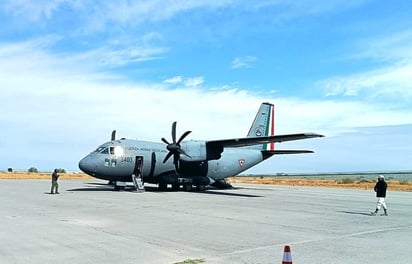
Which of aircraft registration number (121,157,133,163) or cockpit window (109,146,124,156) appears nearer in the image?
A: cockpit window (109,146,124,156)

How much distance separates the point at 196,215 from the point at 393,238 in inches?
270

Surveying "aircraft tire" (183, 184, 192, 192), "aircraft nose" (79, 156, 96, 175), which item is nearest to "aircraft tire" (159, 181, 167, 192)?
"aircraft tire" (183, 184, 192, 192)

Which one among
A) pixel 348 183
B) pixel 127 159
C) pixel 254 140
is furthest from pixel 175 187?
pixel 348 183

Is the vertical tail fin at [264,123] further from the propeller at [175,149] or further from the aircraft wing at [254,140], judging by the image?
the propeller at [175,149]

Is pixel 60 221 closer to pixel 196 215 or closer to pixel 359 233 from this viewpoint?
pixel 196 215

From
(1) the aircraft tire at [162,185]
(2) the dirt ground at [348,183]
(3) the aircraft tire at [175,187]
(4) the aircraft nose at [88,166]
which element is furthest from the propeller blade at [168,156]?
(2) the dirt ground at [348,183]

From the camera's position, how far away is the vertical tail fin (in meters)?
38.8

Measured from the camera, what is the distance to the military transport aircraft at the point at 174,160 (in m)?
29.2

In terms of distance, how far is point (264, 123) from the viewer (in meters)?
39.2

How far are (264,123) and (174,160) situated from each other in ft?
34.2

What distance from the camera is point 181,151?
31.7m

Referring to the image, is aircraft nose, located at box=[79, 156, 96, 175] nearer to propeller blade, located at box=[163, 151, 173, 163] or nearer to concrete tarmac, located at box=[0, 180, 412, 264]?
propeller blade, located at box=[163, 151, 173, 163]

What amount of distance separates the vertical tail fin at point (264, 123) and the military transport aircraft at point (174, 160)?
5.98 ft

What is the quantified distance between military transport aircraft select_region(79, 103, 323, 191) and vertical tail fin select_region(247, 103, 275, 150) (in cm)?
182
